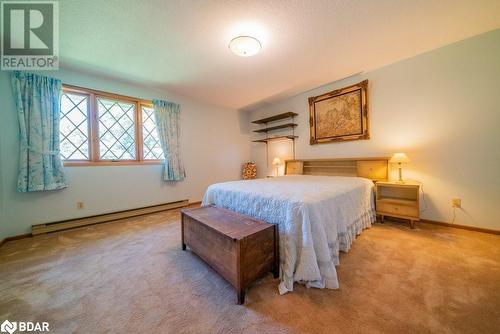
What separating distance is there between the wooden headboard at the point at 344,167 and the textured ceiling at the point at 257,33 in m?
1.54

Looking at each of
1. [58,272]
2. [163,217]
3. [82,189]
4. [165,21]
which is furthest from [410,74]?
[82,189]

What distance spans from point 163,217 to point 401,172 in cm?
399

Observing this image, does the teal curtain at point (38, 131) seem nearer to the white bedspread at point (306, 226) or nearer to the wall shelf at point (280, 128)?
the white bedspread at point (306, 226)

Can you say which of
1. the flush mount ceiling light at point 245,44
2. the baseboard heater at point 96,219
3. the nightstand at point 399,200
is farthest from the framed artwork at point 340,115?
the baseboard heater at point 96,219

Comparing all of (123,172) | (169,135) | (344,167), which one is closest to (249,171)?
(169,135)

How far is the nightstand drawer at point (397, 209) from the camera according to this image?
92.4 inches

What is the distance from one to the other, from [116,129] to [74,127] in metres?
0.53

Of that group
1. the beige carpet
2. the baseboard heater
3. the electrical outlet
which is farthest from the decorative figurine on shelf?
the electrical outlet

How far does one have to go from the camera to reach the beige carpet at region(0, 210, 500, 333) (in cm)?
104

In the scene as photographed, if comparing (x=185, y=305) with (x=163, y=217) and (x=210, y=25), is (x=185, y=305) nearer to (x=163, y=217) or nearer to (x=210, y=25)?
(x=163, y=217)

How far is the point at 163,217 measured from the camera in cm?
314

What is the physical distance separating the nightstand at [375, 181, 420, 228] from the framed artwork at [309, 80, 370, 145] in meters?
0.94

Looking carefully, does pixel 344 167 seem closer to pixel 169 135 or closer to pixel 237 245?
pixel 237 245

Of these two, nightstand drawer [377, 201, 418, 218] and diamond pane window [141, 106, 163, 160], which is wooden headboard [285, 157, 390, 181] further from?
diamond pane window [141, 106, 163, 160]
